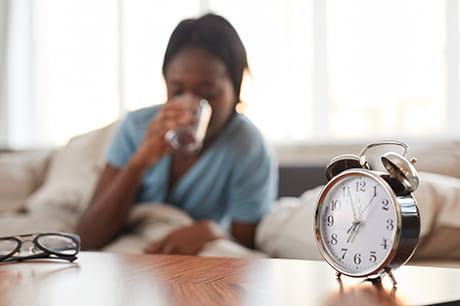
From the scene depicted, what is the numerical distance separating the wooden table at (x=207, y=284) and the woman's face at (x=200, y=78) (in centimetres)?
86

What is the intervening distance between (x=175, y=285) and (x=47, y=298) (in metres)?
0.12

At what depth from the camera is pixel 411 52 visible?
2629 millimetres

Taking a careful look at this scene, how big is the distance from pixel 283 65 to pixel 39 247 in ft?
6.87

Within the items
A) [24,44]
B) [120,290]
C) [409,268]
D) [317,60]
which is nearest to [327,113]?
[317,60]

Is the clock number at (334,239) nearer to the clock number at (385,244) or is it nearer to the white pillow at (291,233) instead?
the clock number at (385,244)

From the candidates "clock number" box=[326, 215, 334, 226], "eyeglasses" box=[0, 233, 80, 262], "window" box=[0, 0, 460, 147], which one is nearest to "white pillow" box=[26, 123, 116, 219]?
"window" box=[0, 0, 460, 147]

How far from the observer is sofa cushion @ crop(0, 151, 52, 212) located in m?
2.41

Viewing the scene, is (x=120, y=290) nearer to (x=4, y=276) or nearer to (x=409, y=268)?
(x=4, y=276)

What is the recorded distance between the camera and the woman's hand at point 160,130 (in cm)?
151

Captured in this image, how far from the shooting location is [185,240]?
144 cm

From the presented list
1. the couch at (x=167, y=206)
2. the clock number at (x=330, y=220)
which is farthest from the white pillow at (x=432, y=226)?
the clock number at (x=330, y=220)

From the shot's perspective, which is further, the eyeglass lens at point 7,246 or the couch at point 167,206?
the couch at point 167,206

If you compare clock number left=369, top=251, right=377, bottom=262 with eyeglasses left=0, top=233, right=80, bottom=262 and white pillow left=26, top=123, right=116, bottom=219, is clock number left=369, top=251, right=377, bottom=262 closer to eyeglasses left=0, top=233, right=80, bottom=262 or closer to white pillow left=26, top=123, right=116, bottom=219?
eyeglasses left=0, top=233, right=80, bottom=262

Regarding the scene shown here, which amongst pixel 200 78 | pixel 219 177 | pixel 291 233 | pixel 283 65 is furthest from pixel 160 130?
pixel 283 65
